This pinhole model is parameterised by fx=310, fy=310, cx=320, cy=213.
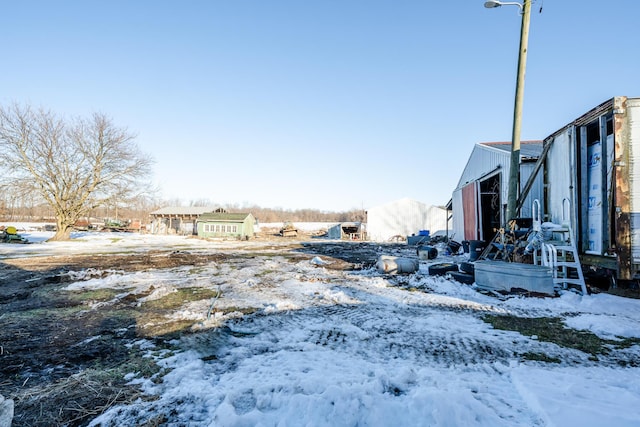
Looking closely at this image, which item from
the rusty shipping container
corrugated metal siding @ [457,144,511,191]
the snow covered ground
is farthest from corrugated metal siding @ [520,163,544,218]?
the snow covered ground

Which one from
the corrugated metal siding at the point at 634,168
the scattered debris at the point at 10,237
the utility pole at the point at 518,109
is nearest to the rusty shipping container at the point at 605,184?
the corrugated metal siding at the point at 634,168

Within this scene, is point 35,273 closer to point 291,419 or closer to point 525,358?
point 291,419

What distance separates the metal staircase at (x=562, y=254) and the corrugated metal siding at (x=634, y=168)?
0.96 m

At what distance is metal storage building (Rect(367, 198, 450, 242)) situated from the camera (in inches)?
1483

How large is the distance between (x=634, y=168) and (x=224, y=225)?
38688 millimetres

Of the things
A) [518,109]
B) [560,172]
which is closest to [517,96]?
[518,109]

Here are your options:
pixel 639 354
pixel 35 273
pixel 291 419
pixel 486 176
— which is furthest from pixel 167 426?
pixel 486 176

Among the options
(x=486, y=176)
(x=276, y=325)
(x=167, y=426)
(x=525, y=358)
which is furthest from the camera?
(x=486, y=176)

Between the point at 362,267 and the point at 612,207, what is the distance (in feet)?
23.9

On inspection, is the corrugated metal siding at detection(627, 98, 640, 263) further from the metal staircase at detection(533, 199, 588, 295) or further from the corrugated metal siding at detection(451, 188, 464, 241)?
the corrugated metal siding at detection(451, 188, 464, 241)

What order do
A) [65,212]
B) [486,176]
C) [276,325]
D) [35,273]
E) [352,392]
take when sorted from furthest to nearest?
1. [65,212]
2. [486,176]
3. [35,273]
4. [276,325]
5. [352,392]

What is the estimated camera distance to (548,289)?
6.42m

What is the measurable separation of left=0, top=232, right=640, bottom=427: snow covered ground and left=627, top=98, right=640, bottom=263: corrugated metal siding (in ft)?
3.99

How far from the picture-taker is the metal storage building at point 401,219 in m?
37.7
